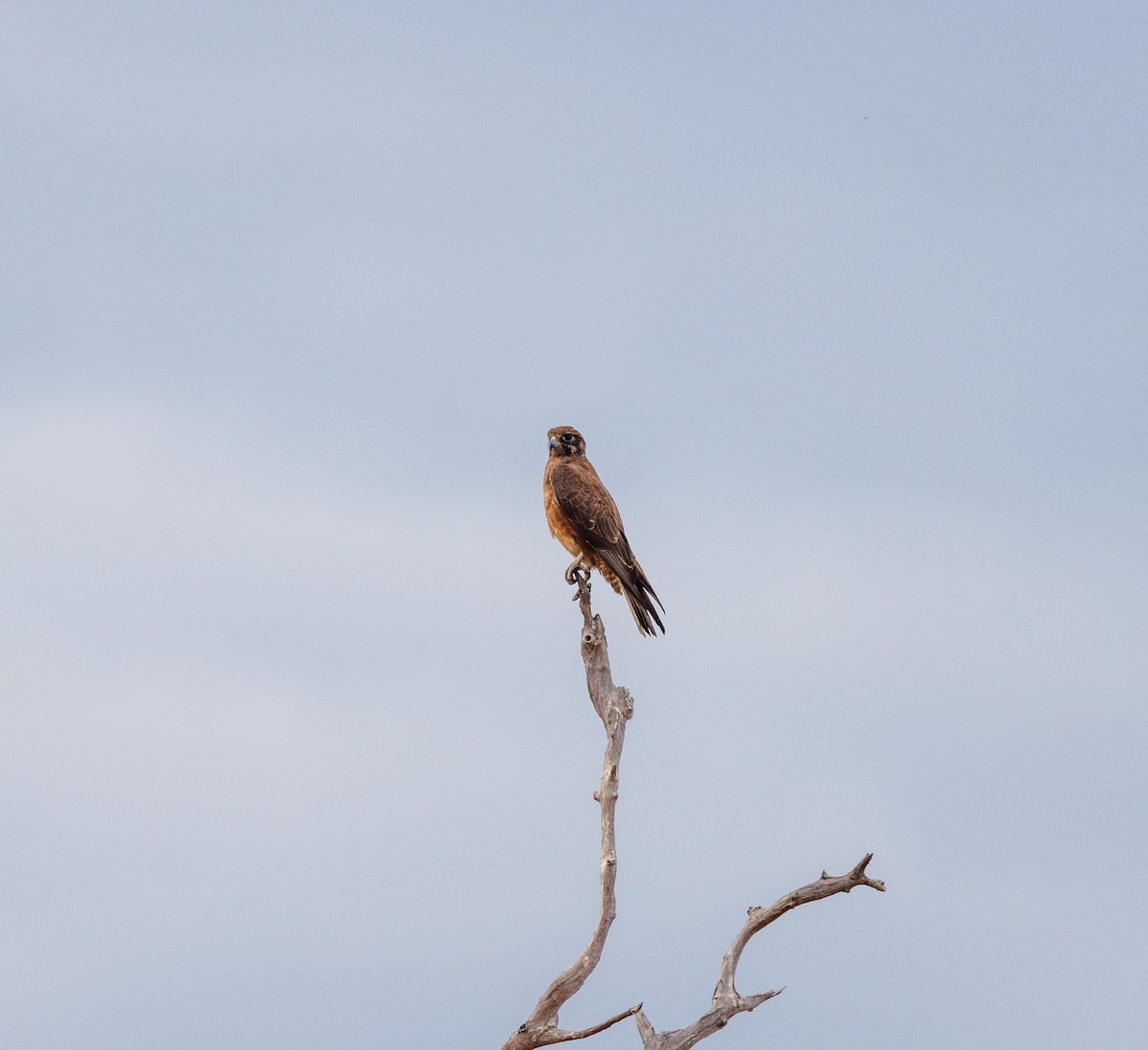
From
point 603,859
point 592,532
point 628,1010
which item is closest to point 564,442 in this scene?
point 592,532

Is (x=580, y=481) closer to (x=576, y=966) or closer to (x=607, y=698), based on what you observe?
(x=607, y=698)

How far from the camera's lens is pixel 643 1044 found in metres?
10.6

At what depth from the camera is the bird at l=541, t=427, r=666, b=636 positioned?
12.7m

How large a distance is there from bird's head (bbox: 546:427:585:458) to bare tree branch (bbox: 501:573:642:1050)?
291 cm

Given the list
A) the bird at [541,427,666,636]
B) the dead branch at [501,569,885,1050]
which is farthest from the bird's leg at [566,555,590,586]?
the dead branch at [501,569,885,1050]

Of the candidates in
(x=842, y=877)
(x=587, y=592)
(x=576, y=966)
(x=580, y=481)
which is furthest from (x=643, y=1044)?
(x=580, y=481)

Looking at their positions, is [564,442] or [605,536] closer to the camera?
[605,536]

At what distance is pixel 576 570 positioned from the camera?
12.8 m

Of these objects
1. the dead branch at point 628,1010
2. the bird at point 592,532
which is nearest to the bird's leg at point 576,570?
the bird at point 592,532

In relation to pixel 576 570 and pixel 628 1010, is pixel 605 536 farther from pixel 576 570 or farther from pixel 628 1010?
pixel 628 1010

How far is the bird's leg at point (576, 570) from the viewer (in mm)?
12750

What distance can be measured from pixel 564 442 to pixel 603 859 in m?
4.58

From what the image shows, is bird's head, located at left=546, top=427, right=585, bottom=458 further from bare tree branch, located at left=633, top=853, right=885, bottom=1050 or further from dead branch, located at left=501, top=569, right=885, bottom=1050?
bare tree branch, located at left=633, top=853, right=885, bottom=1050

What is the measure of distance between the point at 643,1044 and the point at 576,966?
755 millimetres
